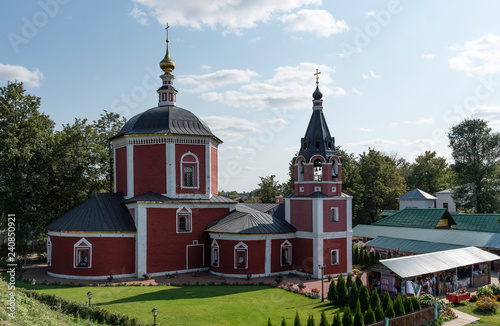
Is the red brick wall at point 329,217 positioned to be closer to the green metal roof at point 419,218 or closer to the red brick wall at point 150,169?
the red brick wall at point 150,169

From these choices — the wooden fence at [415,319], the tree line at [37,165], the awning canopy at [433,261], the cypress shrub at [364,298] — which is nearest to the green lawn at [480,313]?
the awning canopy at [433,261]

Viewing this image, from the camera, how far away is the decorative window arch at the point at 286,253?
2428 cm

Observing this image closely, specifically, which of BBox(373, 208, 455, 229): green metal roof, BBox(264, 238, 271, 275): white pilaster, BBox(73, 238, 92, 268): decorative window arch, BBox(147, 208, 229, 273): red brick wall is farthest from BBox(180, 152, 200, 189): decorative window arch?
BBox(373, 208, 455, 229): green metal roof

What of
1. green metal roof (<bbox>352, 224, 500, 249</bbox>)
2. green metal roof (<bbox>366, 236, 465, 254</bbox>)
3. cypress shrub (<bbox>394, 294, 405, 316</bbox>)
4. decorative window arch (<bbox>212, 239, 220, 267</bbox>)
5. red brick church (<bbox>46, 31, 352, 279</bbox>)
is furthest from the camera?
green metal roof (<bbox>352, 224, 500, 249</bbox>)

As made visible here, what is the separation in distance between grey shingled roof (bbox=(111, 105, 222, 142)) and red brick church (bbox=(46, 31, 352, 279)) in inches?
2.9

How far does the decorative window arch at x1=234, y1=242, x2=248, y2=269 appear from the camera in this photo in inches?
910

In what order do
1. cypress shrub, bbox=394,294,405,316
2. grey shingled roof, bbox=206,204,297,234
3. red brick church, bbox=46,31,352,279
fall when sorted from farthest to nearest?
grey shingled roof, bbox=206,204,297,234, red brick church, bbox=46,31,352,279, cypress shrub, bbox=394,294,405,316

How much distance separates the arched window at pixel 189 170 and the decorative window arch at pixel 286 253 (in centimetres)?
698

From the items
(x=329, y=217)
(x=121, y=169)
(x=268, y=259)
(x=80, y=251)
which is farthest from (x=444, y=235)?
(x=80, y=251)

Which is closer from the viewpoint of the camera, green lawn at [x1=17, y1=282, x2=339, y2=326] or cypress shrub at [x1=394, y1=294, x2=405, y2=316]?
cypress shrub at [x1=394, y1=294, x2=405, y2=316]

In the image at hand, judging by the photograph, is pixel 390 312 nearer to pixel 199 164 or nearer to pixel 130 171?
pixel 199 164

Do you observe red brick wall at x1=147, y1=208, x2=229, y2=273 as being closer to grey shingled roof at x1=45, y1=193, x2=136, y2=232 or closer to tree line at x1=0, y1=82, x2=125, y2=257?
grey shingled roof at x1=45, y1=193, x2=136, y2=232

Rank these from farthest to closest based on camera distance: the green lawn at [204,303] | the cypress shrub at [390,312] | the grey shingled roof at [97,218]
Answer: the grey shingled roof at [97,218]
the green lawn at [204,303]
the cypress shrub at [390,312]

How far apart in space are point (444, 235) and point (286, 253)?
13918mm
